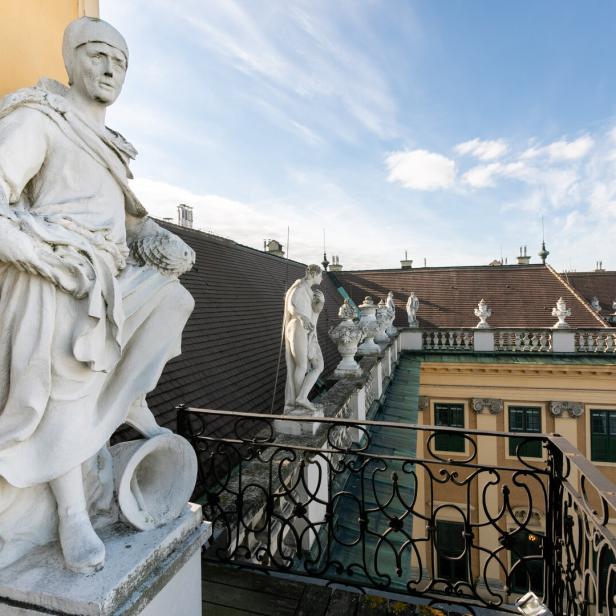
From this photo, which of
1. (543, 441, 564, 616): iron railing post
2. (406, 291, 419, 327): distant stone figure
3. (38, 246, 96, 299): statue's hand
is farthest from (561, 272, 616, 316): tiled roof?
(38, 246, 96, 299): statue's hand

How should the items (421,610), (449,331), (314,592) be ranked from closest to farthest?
(421,610) < (314,592) < (449,331)

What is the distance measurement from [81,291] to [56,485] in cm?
72

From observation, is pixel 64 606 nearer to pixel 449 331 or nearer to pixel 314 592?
pixel 314 592

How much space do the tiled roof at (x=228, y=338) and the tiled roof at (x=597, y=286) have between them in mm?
21067

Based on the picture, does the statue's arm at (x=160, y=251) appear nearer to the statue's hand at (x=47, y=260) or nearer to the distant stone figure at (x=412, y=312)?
the statue's hand at (x=47, y=260)

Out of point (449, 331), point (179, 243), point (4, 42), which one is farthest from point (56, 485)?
point (449, 331)

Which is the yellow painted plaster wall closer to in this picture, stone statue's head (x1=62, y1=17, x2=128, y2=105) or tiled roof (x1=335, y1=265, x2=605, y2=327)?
tiled roof (x1=335, y1=265, x2=605, y2=327)

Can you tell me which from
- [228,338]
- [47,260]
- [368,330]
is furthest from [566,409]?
[47,260]

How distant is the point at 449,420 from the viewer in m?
18.8

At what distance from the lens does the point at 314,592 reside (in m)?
2.62

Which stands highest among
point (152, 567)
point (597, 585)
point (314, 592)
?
point (152, 567)

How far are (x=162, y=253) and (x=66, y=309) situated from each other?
496 mm

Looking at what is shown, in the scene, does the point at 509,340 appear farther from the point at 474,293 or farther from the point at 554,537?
the point at 554,537

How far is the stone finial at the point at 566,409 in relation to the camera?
17141 mm
